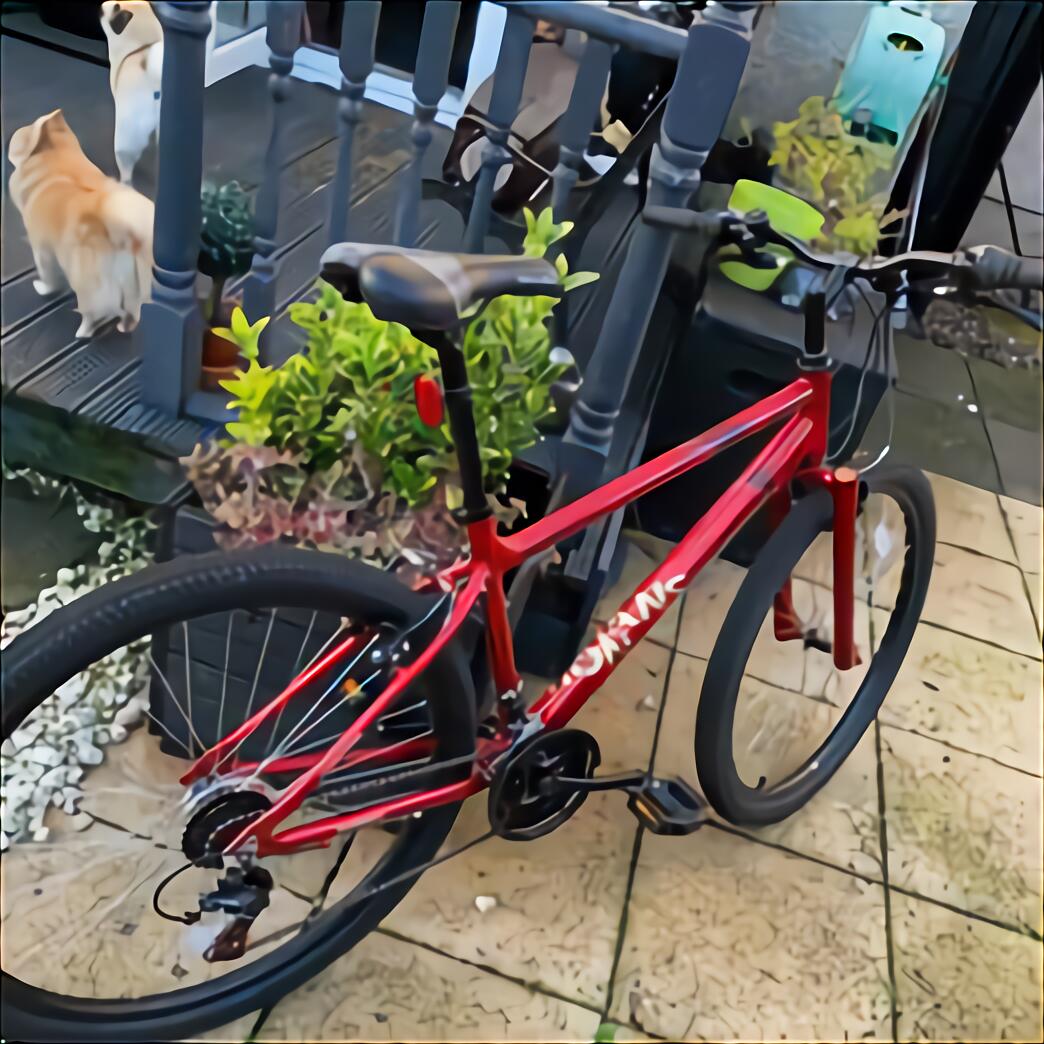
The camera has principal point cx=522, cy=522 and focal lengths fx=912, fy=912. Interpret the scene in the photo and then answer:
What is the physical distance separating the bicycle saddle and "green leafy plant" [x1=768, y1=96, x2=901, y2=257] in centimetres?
57

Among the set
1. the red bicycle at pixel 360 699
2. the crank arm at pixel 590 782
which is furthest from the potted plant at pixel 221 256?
the crank arm at pixel 590 782

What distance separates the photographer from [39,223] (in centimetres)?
104

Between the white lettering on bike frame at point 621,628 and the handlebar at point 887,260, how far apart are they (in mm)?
407

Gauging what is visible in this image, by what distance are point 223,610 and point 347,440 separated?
0.29 metres

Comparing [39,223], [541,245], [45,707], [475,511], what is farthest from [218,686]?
[541,245]

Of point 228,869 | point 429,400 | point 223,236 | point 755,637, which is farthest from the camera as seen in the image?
point 755,637

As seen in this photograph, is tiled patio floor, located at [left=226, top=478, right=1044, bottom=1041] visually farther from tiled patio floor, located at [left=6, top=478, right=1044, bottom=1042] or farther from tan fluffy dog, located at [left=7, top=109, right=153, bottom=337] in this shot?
tan fluffy dog, located at [left=7, top=109, right=153, bottom=337]

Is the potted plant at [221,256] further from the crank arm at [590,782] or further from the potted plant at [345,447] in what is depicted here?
the crank arm at [590,782]

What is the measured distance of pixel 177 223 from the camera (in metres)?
1.08

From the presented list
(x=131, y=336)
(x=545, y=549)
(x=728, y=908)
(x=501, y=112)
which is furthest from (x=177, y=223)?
(x=728, y=908)

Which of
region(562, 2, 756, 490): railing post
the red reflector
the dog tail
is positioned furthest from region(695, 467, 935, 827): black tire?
Result: the dog tail

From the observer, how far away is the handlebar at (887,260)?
966 millimetres

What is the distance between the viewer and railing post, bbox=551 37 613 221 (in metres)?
1.07

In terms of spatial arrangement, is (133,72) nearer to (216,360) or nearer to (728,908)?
(216,360)
